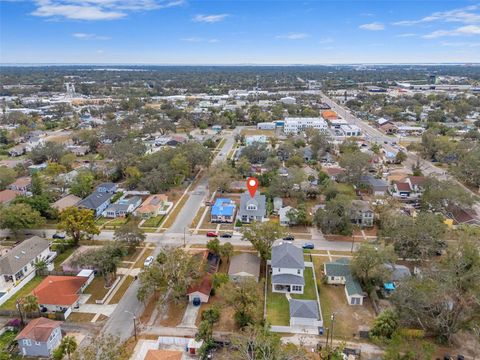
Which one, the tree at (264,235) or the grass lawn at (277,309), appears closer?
the grass lawn at (277,309)

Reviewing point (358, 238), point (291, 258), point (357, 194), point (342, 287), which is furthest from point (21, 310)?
point (357, 194)

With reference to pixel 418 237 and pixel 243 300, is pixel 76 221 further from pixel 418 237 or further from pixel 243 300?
pixel 418 237

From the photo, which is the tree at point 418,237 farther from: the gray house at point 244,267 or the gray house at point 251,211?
the gray house at point 251,211

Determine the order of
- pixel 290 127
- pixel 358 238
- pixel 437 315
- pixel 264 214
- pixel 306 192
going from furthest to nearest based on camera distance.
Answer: pixel 290 127 → pixel 306 192 → pixel 264 214 → pixel 358 238 → pixel 437 315

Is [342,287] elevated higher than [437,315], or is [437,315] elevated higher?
Result: [437,315]

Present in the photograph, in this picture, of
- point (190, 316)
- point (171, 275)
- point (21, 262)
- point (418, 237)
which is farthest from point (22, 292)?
point (418, 237)

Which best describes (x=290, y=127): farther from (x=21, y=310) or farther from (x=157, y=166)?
(x=21, y=310)

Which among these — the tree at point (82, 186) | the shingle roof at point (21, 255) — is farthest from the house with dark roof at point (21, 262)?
the tree at point (82, 186)
